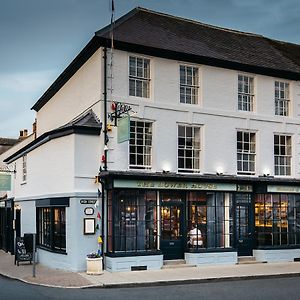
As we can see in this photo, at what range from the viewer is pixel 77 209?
17703 mm

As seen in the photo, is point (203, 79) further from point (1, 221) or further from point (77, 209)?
point (1, 221)

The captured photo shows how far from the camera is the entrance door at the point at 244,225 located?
2036 cm

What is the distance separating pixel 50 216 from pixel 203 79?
8253mm

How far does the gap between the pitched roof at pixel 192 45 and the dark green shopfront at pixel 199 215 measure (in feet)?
16.0

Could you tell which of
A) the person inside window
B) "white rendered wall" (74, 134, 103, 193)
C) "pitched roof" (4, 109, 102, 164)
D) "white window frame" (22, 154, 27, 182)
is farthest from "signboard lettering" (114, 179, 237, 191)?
"white window frame" (22, 154, 27, 182)

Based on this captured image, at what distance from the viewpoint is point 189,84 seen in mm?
20203

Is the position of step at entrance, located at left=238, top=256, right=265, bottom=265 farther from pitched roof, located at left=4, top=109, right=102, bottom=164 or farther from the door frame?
pitched roof, located at left=4, top=109, right=102, bottom=164

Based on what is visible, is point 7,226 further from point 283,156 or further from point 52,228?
point 283,156

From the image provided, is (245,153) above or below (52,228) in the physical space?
above

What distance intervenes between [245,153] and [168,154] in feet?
12.3

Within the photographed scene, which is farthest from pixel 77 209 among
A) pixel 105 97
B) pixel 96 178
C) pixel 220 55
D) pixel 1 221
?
pixel 1 221

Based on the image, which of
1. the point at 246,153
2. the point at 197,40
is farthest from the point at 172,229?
the point at 197,40

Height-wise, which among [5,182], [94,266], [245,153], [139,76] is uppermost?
[139,76]

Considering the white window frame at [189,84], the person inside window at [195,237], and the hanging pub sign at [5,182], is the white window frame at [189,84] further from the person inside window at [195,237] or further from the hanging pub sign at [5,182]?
the hanging pub sign at [5,182]
